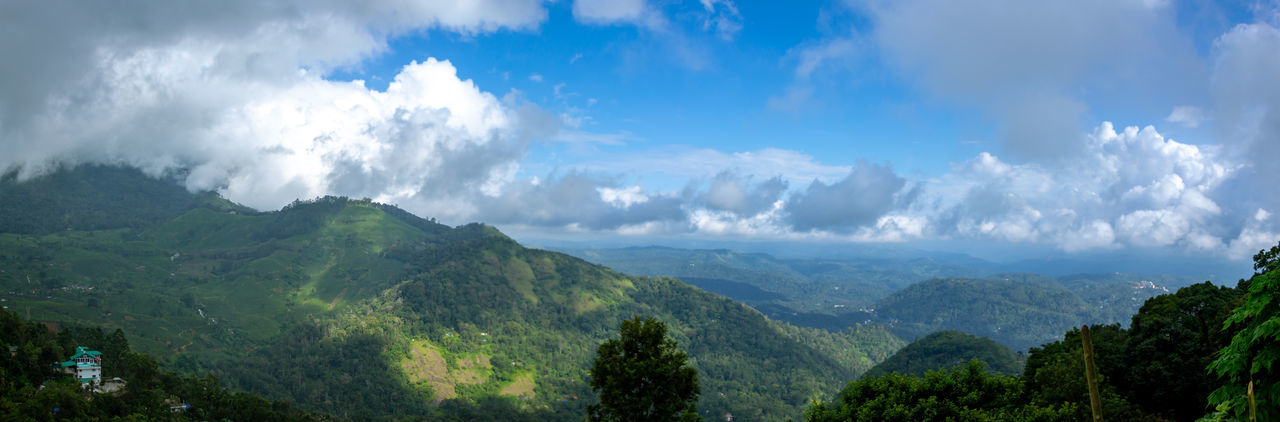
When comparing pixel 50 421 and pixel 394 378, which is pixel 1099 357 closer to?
pixel 50 421

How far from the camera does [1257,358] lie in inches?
296

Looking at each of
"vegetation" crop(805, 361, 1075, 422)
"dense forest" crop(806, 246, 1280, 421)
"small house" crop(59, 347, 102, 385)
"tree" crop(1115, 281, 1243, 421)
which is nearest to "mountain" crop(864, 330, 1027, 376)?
"dense forest" crop(806, 246, 1280, 421)

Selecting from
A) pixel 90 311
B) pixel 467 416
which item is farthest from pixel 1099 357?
pixel 90 311

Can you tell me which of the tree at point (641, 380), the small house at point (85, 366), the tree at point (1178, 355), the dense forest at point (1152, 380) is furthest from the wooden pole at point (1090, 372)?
the small house at point (85, 366)

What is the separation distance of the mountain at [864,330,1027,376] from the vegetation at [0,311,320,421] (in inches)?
6147

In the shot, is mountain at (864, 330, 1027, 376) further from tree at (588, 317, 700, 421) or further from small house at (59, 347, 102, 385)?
small house at (59, 347, 102, 385)

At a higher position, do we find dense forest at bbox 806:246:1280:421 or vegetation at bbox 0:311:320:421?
dense forest at bbox 806:246:1280:421

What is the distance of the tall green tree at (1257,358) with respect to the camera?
290 inches

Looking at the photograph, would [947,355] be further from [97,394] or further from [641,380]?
[97,394]

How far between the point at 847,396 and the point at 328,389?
16040 centimetres

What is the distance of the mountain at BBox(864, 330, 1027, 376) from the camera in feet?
528

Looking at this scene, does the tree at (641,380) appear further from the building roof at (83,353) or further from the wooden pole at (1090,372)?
the building roof at (83,353)

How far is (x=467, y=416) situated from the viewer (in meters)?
135

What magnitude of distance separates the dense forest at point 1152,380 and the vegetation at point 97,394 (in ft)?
188
